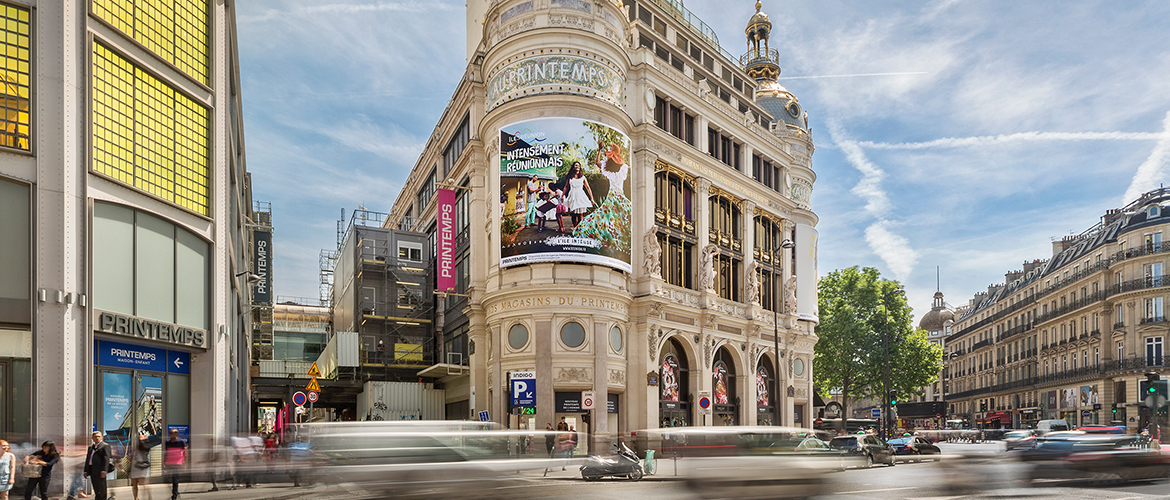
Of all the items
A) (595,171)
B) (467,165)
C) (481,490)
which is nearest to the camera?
(481,490)

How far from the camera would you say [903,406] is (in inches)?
2330

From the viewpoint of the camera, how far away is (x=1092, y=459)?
1873 cm

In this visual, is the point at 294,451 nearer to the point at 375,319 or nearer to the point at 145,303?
the point at 145,303

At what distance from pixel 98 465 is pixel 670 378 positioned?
1109 inches

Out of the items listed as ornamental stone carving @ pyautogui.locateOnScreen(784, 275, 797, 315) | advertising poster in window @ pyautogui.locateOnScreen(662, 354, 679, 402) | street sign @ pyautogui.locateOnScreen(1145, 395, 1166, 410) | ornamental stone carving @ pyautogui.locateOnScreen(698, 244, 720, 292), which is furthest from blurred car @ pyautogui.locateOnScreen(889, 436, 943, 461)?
ornamental stone carving @ pyautogui.locateOnScreen(784, 275, 797, 315)

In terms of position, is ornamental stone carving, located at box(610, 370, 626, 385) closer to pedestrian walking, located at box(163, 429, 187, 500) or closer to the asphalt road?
the asphalt road

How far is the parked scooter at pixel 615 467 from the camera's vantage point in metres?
23.9

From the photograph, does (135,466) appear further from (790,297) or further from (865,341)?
(865,341)

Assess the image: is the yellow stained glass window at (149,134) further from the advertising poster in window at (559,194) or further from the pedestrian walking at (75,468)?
the advertising poster in window at (559,194)

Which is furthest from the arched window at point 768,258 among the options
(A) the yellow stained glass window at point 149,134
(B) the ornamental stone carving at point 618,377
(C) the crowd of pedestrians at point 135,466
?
(C) the crowd of pedestrians at point 135,466

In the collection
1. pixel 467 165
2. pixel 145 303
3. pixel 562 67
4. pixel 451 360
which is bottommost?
pixel 451 360

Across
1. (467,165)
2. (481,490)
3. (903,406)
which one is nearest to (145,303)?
(481,490)

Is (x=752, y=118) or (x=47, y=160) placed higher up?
(x=752, y=118)

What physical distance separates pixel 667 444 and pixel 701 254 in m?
26.9
